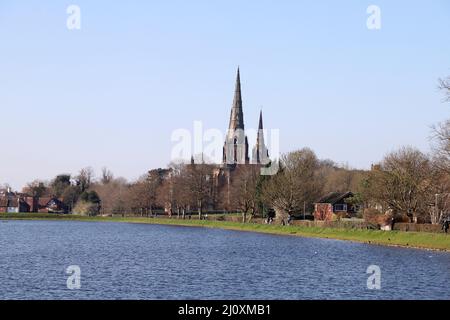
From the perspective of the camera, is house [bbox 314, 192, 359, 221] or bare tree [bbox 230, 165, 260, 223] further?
bare tree [bbox 230, 165, 260, 223]

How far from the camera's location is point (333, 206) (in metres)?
116

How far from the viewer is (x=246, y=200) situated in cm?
12138

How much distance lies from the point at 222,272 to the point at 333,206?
71.2 metres

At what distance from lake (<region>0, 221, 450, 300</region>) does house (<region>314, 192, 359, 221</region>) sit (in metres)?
44.9

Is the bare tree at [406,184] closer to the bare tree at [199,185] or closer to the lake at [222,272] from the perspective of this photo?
the lake at [222,272]

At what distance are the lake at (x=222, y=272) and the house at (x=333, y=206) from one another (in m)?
44.9

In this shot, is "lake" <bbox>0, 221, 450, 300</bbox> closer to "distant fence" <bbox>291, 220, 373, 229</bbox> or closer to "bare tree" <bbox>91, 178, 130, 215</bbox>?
"distant fence" <bbox>291, 220, 373, 229</bbox>

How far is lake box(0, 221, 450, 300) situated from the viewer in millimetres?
36906

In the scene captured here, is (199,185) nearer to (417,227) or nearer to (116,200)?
(116,200)

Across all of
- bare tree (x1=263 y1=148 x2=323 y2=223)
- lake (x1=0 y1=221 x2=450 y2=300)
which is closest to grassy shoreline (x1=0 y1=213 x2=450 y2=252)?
lake (x1=0 y1=221 x2=450 y2=300)

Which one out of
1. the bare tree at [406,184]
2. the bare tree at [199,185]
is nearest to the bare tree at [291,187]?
the bare tree at [406,184]

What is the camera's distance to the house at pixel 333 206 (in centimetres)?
11475

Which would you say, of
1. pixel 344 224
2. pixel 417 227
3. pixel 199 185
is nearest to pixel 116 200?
pixel 199 185

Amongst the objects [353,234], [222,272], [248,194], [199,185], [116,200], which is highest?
[199,185]
